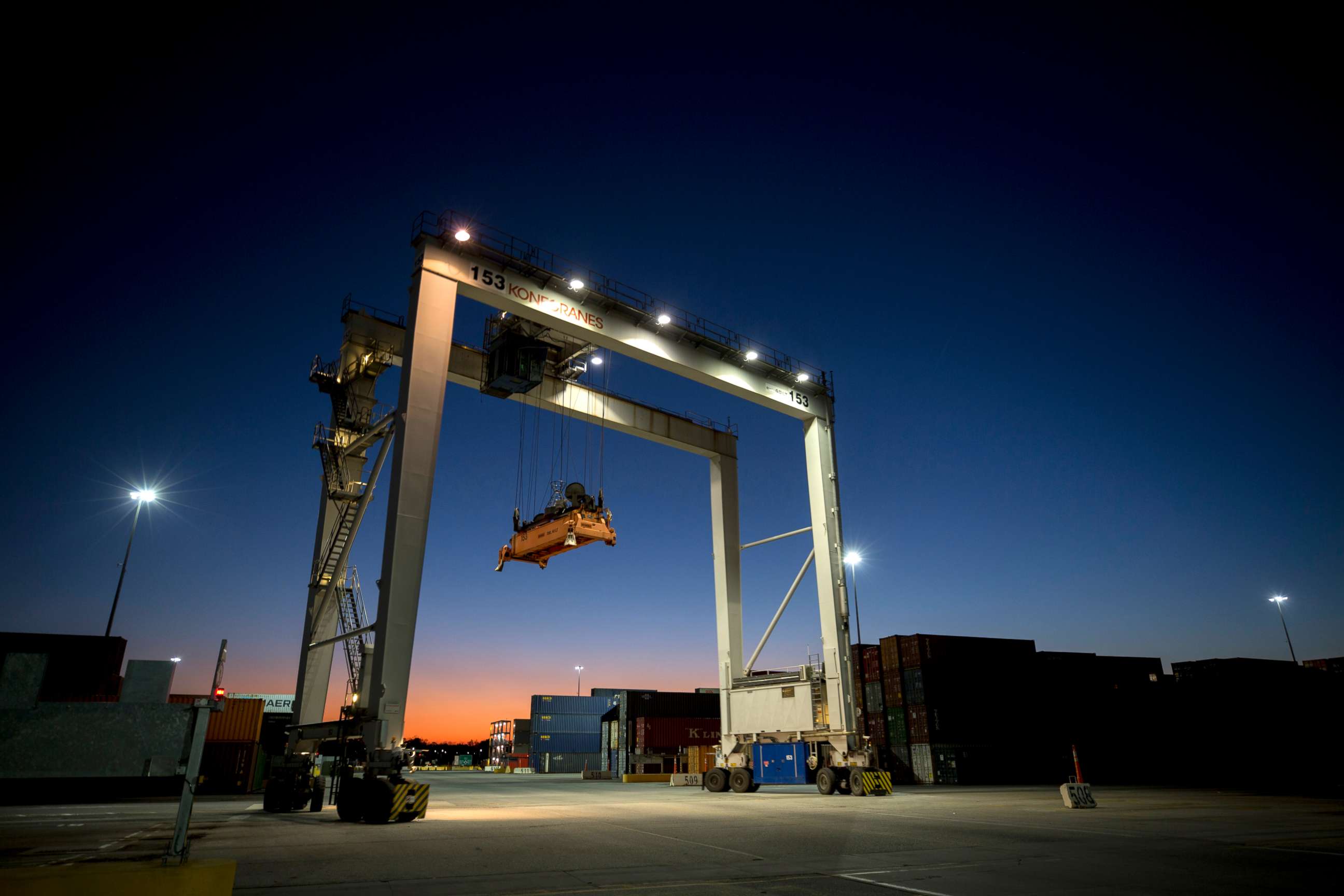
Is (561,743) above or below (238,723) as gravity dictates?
below

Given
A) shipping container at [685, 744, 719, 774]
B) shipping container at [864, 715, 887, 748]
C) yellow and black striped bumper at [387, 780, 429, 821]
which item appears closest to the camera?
yellow and black striped bumper at [387, 780, 429, 821]

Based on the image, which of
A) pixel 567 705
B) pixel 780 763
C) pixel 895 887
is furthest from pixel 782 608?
pixel 567 705

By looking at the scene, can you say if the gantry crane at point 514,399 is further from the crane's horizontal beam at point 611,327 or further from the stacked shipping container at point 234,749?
the stacked shipping container at point 234,749

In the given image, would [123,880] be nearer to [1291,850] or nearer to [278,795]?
[1291,850]

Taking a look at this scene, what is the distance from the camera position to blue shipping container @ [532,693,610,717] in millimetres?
61156

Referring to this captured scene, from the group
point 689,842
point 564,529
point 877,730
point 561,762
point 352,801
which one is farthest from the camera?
point 561,762

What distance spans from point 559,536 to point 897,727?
22.8 m

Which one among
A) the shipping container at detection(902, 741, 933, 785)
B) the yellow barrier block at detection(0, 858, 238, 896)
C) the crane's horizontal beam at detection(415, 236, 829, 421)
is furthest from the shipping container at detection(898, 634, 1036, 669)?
the yellow barrier block at detection(0, 858, 238, 896)

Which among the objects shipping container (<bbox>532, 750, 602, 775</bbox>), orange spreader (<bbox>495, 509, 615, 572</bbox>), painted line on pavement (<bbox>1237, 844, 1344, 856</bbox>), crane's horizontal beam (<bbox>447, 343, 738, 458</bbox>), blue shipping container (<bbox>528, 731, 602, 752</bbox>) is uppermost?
crane's horizontal beam (<bbox>447, 343, 738, 458</bbox>)

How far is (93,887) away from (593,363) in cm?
2072

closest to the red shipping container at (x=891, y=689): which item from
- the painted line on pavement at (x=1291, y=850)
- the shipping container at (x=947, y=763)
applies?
the shipping container at (x=947, y=763)

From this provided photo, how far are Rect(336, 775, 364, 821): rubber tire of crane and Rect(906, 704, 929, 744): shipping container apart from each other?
26080 millimetres

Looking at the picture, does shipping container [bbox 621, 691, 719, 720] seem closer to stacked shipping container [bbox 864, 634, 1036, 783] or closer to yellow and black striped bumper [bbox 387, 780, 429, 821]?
stacked shipping container [bbox 864, 634, 1036, 783]

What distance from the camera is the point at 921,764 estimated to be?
31812 mm
